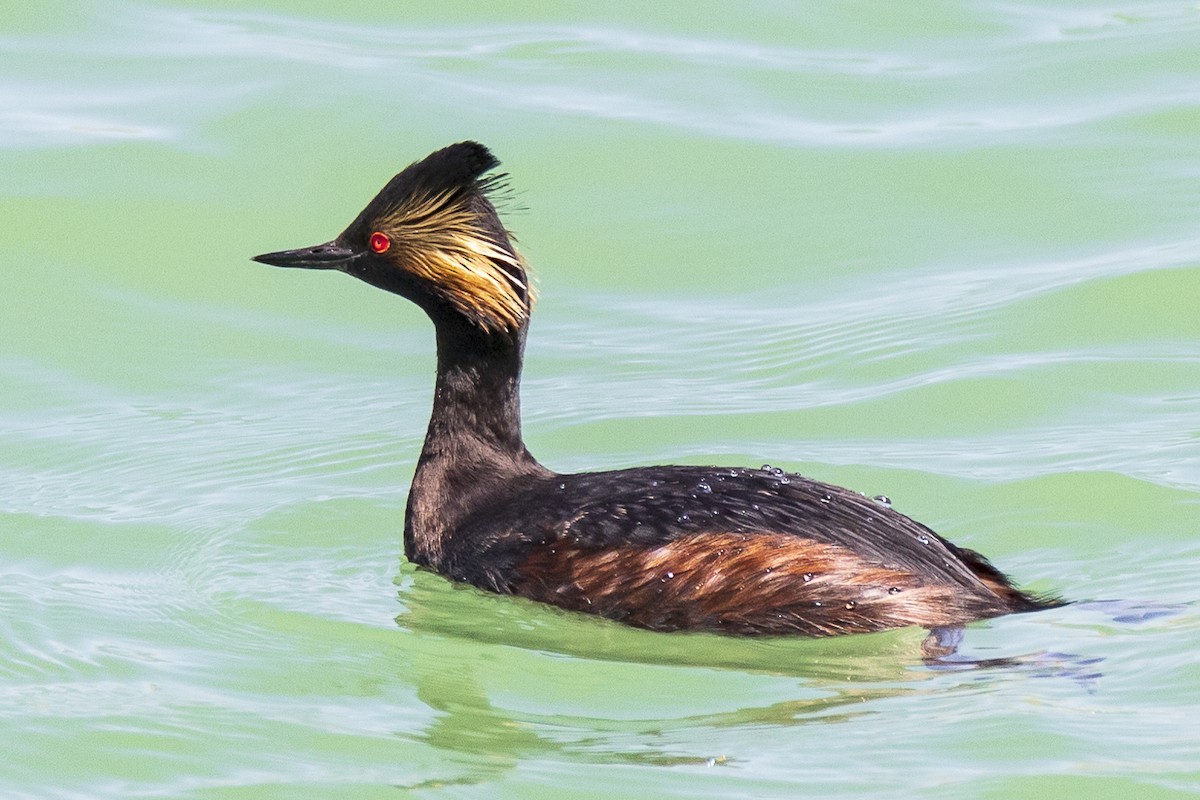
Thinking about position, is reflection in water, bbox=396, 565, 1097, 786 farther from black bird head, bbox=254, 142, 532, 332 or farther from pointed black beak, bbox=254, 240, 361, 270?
pointed black beak, bbox=254, 240, 361, 270

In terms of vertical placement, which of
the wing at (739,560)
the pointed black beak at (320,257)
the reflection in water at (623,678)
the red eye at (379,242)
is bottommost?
the reflection in water at (623,678)

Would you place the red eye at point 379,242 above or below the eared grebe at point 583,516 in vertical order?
above

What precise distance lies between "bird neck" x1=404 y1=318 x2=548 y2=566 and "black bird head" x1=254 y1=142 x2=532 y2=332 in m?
0.12

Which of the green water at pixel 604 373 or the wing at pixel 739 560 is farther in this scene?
the wing at pixel 739 560

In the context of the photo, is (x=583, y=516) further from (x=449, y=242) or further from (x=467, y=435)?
(x=449, y=242)

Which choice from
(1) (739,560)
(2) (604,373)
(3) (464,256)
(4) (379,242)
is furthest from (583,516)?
(2) (604,373)

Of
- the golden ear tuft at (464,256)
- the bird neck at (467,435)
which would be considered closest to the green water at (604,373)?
the bird neck at (467,435)

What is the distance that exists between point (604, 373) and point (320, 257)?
248 cm

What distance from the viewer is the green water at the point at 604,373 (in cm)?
678

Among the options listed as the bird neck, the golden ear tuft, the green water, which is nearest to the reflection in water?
the green water

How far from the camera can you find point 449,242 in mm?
8422

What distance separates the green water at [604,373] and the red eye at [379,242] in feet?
4.31

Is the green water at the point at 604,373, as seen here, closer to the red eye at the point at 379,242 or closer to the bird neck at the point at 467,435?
the bird neck at the point at 467,435

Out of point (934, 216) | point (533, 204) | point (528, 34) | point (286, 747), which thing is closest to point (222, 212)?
point (533, 204)
